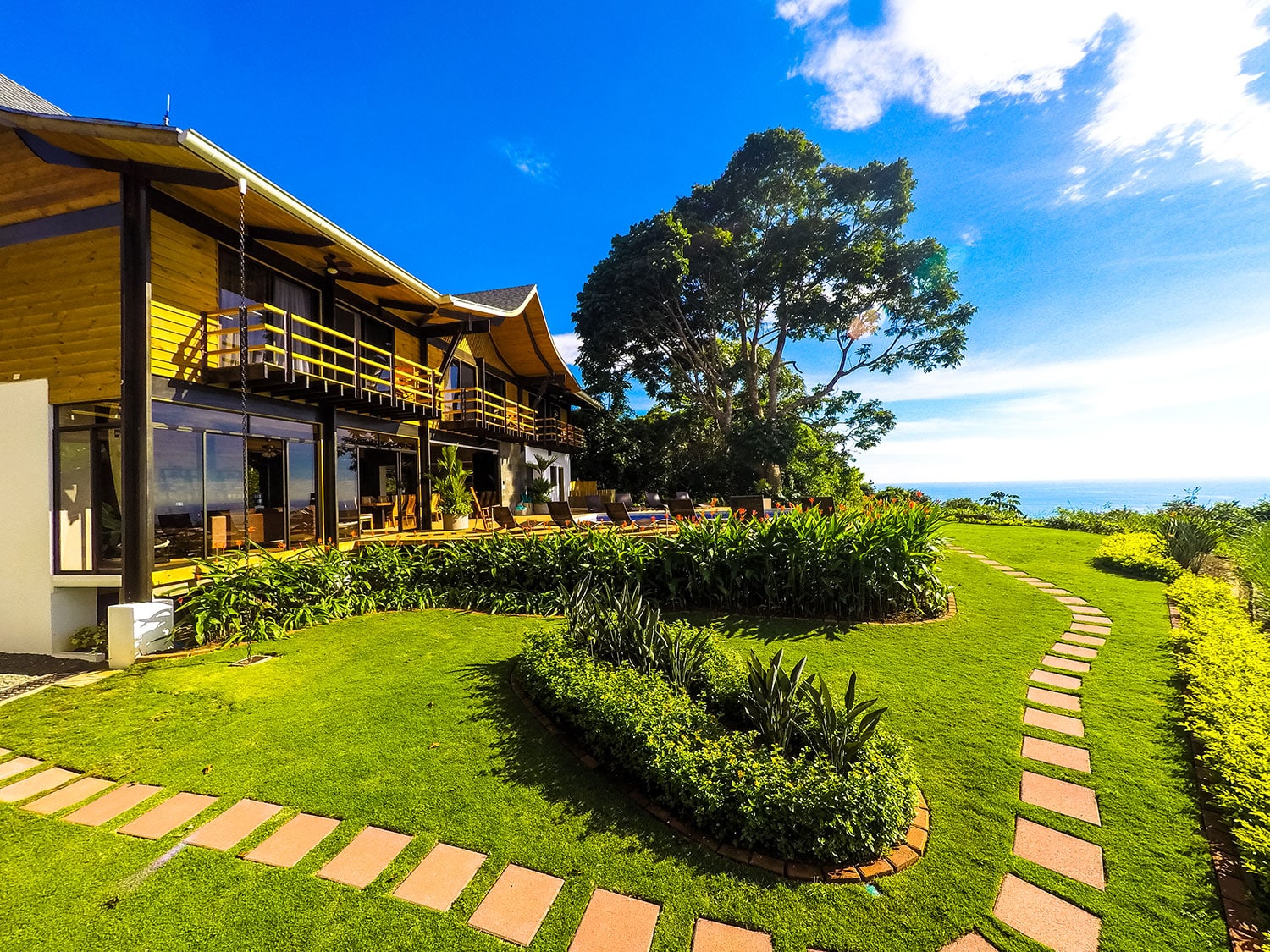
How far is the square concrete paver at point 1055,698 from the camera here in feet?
13.2

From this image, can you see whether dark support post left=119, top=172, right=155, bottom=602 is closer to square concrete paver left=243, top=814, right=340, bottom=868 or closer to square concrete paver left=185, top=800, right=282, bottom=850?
square concrete paver left=185, top=800, right=282, bottom=850

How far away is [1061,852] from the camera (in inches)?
101

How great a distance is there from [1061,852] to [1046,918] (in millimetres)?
511

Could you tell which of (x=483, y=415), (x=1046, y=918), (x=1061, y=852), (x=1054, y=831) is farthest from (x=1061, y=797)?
(x=483, y=415)

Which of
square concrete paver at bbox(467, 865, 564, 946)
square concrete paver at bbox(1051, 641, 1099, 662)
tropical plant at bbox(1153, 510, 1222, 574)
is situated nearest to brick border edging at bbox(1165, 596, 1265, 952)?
square concrete paver at bbox(1051, 641, 1099, 662)

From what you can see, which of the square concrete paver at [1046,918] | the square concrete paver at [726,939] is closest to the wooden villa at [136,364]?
the square concrete paver at [726,939]

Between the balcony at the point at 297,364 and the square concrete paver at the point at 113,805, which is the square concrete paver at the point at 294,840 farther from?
the balcony at the point at 297,364

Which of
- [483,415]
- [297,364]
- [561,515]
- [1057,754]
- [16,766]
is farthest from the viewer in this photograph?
[483,415]

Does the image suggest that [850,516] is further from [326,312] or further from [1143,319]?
[1143,319]

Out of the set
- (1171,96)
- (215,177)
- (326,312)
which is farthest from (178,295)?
(1171,96)

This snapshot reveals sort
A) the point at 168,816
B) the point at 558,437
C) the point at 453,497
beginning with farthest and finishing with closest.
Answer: the point at 558,437, the point at 453,497, the point at 168,816

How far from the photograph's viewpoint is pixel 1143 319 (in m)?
12.3

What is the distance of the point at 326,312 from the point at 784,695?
35.9ft

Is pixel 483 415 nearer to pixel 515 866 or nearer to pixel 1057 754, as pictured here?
pixel 515 866
